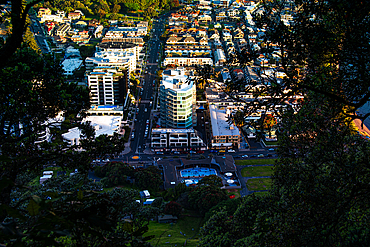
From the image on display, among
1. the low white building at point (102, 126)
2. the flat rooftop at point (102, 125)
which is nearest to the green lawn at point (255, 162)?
the low white building at point (102, 126)

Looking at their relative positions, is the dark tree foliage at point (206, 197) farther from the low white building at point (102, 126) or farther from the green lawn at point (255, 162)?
the low white building at point (102, 126)

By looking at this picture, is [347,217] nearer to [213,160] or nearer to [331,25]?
[331,25]

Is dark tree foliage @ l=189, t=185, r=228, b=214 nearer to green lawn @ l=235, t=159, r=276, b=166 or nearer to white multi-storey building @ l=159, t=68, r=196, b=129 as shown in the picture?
green lawn @ l=235, t=159, r=276, b=166

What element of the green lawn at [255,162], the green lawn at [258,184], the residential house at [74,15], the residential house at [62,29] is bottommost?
the green lawn at [258,184]

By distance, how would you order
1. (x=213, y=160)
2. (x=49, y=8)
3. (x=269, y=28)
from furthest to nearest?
(x=49, y=8) < (x=213, y=160) < (x=269, y=28)

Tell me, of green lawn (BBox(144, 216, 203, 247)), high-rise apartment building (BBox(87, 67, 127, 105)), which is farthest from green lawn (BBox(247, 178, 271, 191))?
high-rise apartment building (BBox(87, 67, 127, 105))

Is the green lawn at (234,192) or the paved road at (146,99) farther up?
the paved road at (146,99)

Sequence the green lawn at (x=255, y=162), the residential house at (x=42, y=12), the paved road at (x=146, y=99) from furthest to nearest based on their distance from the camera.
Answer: the residential house at (x=42, y=12), the paved road at (x=146, y=99), the green lawn at (x=255, y=162)

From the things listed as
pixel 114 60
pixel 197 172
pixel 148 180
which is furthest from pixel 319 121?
pixel 114 60

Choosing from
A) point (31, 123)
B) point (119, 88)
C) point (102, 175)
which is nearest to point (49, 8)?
point (119, 88)
